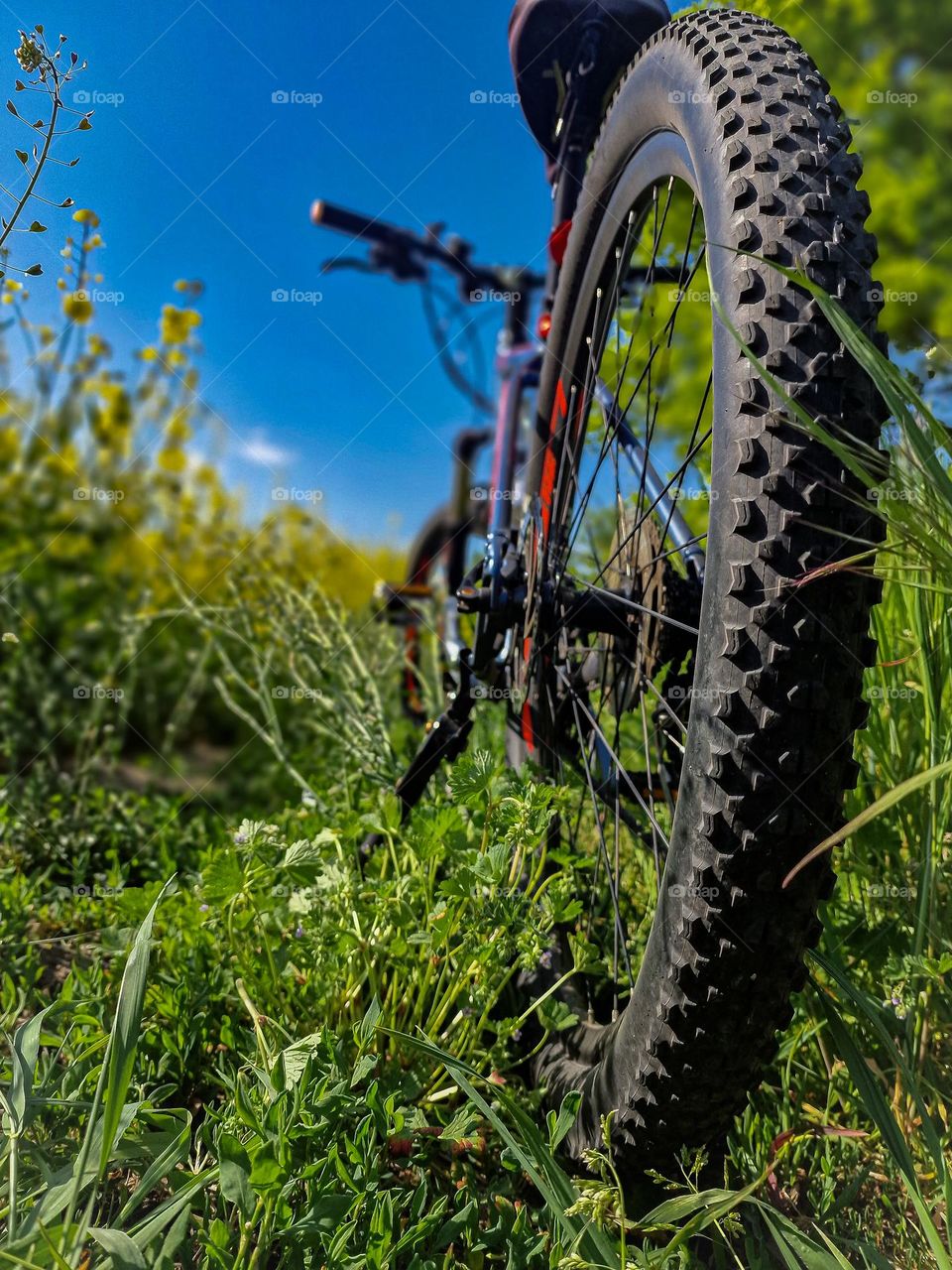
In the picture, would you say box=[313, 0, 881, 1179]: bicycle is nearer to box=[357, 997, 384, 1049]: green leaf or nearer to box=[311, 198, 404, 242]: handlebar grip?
box=[357, 997, 384, 1049]: green leaf

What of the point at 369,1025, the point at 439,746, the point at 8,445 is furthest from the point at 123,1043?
the point at 8,445

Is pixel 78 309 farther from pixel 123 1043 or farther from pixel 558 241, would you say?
pixel 123 1043

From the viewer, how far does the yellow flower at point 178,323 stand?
2914mm

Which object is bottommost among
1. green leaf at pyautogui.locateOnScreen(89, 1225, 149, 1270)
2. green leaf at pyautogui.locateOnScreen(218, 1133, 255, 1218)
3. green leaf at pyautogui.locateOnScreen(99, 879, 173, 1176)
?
green leaf at pyautogui.locateOnScreen(89, 1225, 149, 1270)

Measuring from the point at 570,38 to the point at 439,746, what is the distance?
1493mm

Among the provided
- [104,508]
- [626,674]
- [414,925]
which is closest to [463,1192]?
[414,925]

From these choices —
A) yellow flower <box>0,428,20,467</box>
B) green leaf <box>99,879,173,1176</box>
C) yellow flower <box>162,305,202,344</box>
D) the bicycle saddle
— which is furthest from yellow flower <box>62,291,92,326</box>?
green leaf <box>99,879,173,1176</box>

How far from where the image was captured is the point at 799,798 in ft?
3.09

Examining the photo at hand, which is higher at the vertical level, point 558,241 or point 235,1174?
point 558,241

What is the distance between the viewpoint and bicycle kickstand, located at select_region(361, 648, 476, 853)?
1676 mm

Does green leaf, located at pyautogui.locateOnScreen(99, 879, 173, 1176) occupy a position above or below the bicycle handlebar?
below

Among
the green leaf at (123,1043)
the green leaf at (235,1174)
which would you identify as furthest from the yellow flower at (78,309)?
the green leaf at (235,1174)

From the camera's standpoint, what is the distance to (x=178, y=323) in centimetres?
293

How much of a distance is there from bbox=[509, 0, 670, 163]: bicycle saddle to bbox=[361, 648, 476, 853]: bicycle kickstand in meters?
1.26
